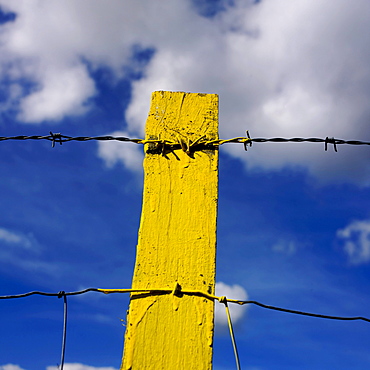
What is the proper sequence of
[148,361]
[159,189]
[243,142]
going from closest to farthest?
[148,361] → [159,189] → [243,142]

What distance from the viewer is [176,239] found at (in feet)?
8.79

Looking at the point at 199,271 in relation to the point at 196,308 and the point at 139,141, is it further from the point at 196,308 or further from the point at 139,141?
the point at 139,141

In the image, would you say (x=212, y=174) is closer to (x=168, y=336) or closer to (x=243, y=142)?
(x=243, y=142)

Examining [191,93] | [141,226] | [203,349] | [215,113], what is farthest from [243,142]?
[203,349]

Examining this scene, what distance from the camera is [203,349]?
2451mm

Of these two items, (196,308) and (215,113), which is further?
(215,113)

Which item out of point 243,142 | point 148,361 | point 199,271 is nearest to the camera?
point 148,361

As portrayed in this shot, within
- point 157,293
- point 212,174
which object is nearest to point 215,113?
point 212,174

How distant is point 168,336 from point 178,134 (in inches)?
46.5

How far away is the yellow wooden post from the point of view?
8.07 feet

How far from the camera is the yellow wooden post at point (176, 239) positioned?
2.46 meters

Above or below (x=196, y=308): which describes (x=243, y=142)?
above

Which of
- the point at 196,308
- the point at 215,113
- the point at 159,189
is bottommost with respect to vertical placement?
the point at 196,308

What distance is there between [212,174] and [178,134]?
336 millimetres
